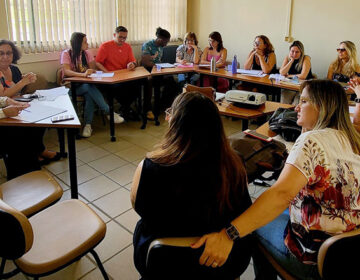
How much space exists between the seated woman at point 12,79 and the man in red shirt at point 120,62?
1455mm

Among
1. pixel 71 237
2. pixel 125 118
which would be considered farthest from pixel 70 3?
pixel 71 237

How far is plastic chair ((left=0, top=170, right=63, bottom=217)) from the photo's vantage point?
1686 mm

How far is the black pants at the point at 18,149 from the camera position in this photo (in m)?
2.47

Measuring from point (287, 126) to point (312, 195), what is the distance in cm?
92

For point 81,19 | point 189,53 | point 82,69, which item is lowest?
point 82,69

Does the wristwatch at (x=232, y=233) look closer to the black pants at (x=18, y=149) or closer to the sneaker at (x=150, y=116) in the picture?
the black pants at (x=18, y=149)

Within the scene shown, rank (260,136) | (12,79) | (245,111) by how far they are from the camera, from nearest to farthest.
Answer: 1. (260,136)
2. (245,111)
3. (12,79)

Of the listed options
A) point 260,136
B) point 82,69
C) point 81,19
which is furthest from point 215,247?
point 81,19

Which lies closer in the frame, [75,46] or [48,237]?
[48,237]

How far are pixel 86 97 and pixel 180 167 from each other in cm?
328

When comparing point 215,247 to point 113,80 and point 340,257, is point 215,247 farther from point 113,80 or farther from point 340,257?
point 113,80

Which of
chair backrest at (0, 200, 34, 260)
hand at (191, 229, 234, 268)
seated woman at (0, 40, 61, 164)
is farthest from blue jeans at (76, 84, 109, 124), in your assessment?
hand at (191, 229, 234, 268)

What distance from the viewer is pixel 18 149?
8.26 feet

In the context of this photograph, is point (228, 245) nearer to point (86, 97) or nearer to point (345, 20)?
point (86, 97)
